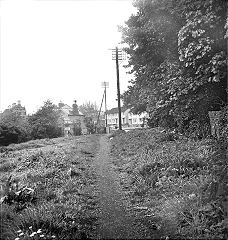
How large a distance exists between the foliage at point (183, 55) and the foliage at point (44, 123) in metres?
20.7

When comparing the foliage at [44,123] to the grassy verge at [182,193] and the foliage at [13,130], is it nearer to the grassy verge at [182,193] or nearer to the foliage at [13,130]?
the foliage at [13,130]

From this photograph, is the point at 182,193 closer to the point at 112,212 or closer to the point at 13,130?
the point at 112,212

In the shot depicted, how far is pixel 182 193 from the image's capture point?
5.39 meters

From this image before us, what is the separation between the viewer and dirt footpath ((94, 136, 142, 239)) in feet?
14.7

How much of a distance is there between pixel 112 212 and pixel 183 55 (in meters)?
5.57

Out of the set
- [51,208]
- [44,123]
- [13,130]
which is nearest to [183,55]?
[51,208]

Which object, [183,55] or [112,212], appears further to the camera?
[183,55]

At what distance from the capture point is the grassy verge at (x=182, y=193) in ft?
13.7

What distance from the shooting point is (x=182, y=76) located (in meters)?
9.22

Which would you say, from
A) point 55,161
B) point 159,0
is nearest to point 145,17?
point 159,0

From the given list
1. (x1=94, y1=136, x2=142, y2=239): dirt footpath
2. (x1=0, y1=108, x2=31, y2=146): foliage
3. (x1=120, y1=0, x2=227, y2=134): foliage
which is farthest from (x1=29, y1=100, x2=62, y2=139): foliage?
(x1=94, y1=136, x2=142, y2=239): dirt footpath

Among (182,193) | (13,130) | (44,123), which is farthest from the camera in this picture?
(44,123)

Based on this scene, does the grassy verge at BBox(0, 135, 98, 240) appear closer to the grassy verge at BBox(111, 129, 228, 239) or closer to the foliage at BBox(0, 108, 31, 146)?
the grassy verge at BBox(111, 129, 228, 239)

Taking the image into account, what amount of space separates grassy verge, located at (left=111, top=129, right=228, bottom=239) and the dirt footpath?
24 centimetres
